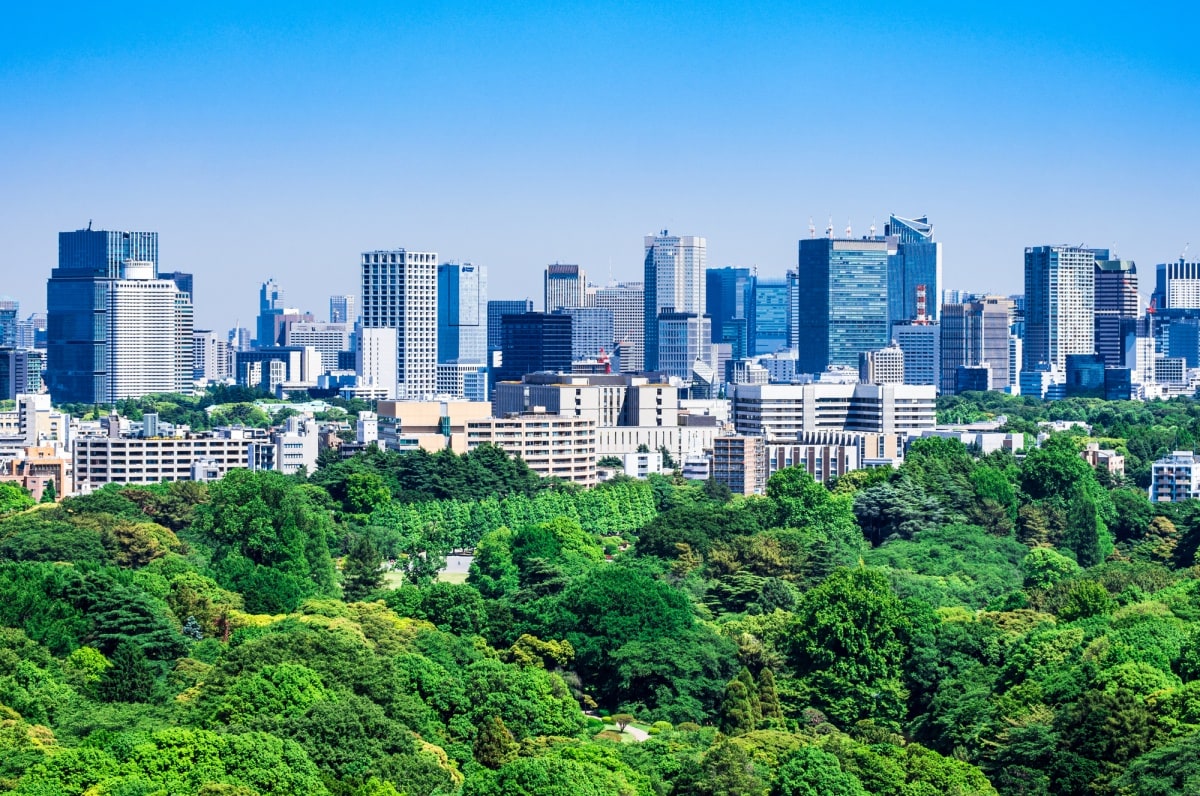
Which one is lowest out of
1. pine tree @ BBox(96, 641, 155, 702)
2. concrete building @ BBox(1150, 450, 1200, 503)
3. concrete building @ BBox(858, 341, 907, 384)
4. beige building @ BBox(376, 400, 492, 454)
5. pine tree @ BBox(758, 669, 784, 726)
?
pine tree @ BBox(758, 669, 784, 726)

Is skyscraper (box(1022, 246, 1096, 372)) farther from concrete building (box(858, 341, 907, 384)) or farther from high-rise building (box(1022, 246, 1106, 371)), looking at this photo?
concrete building (box(858, 341, 907, 384))

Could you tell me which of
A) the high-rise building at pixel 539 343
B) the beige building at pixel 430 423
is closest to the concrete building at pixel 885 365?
the high-rise building at pixel 539 343

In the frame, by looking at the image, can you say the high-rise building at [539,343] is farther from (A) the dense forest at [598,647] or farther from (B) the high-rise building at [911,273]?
(A) the dense forest at [598,647]

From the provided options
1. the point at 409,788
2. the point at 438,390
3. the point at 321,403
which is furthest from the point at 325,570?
the point at 438,390

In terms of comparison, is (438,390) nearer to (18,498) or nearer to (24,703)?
(18,498)

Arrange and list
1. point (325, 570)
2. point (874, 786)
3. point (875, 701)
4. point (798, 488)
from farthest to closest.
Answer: point (798, 488), point (325, 570), point (875, 701), point (874, 786)

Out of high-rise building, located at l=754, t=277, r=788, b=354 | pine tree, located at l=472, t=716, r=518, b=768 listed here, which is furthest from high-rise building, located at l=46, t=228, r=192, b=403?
pine tree, located at l=472, t=716, r=518, b=768
